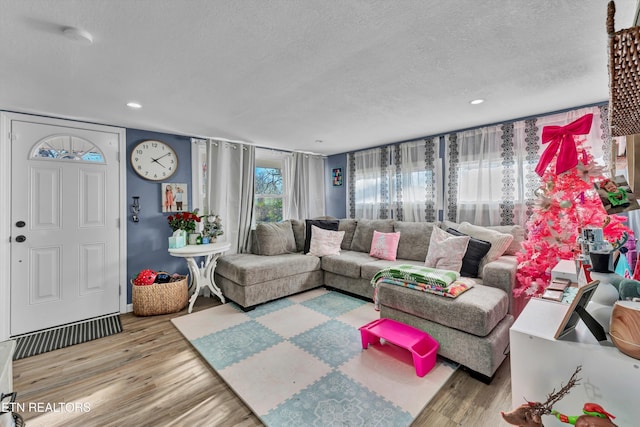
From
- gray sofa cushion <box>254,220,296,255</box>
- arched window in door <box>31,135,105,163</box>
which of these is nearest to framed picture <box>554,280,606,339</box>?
gray sofa cushion <box>254,220,296,255</box>

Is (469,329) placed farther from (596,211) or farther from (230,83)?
(230,83)

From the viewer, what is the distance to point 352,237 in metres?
4.32

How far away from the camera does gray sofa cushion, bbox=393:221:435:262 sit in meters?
3.51

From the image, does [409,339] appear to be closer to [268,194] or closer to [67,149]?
[268,194]

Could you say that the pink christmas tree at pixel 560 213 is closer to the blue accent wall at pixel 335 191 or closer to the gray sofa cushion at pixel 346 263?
the gray sofa cushion at pixel 346 263

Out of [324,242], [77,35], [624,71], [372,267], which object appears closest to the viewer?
[624,71]

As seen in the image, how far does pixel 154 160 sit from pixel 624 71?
3.98m

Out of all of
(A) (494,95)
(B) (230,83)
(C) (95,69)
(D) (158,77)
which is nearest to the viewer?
(C) (95,69)

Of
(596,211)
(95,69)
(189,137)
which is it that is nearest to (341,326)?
(596,211)

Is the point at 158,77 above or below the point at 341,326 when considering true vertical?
above

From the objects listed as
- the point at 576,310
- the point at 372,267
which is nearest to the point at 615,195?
the point at 576,310

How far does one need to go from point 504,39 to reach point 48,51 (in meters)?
2.71

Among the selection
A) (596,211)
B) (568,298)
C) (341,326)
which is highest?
(596,211)

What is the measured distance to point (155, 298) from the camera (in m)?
3.08
